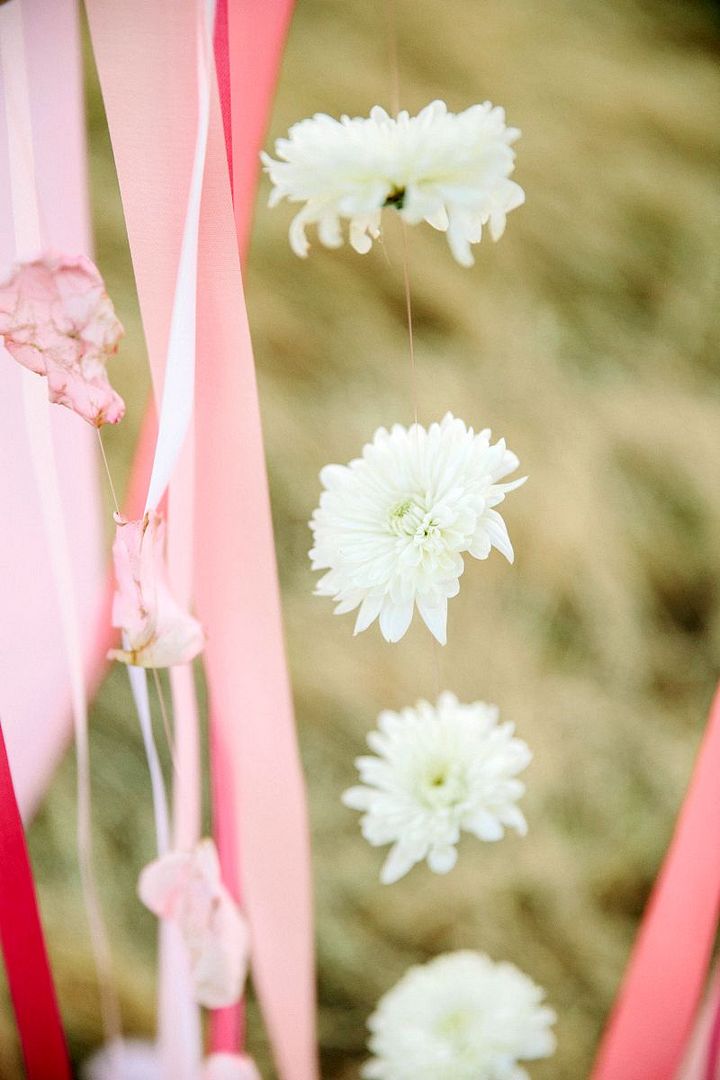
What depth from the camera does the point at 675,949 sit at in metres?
0.74

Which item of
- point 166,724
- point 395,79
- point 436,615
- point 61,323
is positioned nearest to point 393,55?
point 395,79

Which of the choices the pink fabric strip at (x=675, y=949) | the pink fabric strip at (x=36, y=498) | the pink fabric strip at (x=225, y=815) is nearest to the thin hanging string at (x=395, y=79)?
the pink fabric strip at (x=225, y=815)

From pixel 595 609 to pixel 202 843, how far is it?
0.37 m

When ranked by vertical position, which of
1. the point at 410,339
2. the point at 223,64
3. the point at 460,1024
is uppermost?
the point at 223,64

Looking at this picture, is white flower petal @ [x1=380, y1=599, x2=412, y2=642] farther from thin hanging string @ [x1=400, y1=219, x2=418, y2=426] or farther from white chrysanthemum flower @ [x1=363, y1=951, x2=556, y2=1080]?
white chrysanthemum flower @ [x1=363, y1=951, x2=556, y2=1080]

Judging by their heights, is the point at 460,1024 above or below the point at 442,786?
below

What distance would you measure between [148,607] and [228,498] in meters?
0.10

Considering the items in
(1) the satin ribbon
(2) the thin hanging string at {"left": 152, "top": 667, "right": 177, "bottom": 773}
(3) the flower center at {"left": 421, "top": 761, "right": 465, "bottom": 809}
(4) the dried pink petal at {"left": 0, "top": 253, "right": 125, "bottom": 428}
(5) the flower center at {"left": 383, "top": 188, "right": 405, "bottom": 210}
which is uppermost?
(5) the flower center at {"left": 383, "top": 188, "right": 405, "bottom": 210}

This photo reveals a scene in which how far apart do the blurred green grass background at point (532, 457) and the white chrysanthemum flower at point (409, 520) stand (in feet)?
0.25

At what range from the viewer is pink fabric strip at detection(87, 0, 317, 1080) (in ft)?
2.18

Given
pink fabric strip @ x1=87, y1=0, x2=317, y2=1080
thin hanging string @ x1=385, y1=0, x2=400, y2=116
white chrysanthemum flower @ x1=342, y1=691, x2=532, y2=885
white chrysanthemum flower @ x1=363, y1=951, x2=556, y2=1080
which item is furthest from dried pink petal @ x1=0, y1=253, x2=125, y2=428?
white chrysanthemum flower @ x1=363, y1=951, x2=556, y2=1080

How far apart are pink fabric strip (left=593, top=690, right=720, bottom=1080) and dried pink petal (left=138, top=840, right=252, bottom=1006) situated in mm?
312

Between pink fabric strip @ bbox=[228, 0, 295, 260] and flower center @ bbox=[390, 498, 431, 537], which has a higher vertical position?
pink fabric strip @ bbox=[228, 0, 295, 260]

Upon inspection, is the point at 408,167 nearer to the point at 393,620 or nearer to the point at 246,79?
the point at 246,79
